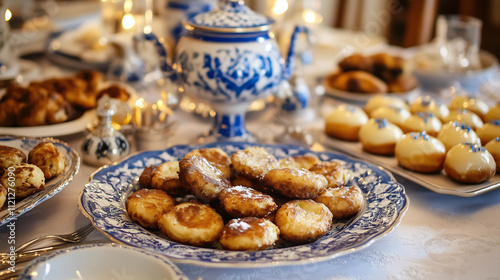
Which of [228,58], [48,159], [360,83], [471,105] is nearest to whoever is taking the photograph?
[48,159]

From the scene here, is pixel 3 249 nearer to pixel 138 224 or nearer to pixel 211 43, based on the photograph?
pixel 138 224

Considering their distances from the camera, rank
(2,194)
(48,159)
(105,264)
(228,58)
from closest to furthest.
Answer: (105,264) → (2,194) → (48,159) → (228,58)

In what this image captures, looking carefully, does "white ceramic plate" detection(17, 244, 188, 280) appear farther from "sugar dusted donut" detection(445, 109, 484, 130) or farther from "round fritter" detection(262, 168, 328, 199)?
"sugar dusted donut" detection(445, 109, 484, 130)

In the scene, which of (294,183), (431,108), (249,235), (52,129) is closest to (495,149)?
(431,108)

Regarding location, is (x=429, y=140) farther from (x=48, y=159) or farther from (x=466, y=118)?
(x=48, y=159)

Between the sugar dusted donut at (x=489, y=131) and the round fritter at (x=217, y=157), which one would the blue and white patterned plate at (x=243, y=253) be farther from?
the sugar dusted donut at (x=489, y=131)

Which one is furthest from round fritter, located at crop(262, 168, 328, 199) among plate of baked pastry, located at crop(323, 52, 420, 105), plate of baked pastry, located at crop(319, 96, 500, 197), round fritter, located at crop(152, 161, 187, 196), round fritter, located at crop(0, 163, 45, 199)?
plate of baked pastry, located at crop(323, 52, 420, 105)

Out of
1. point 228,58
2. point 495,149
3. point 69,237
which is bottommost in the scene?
point 69,237
